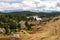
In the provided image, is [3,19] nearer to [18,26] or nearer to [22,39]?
[18,26]

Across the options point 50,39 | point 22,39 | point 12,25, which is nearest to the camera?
point 50,39

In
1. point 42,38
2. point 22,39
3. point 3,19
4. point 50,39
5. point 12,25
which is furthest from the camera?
point 3,19

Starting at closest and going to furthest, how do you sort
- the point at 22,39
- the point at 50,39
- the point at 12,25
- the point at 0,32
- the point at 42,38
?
→ the point at 50,39
the point at 42,38
the point at 22,39
the point at 0,32
the point at 12,25

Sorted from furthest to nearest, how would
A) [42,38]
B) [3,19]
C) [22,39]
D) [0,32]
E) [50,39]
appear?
[3,19] → [0,32] → [22,39] → [42,38] → [50,39]

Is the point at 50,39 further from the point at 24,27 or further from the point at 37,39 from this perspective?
the point at 24,27

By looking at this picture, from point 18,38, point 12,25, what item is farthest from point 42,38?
point 12,25

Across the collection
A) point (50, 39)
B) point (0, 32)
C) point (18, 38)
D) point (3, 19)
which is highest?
point (50, 39)

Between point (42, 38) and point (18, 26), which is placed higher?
point (42, 38)

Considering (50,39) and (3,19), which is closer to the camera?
(50,39)

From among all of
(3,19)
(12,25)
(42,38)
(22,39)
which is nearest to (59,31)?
(42,38)
